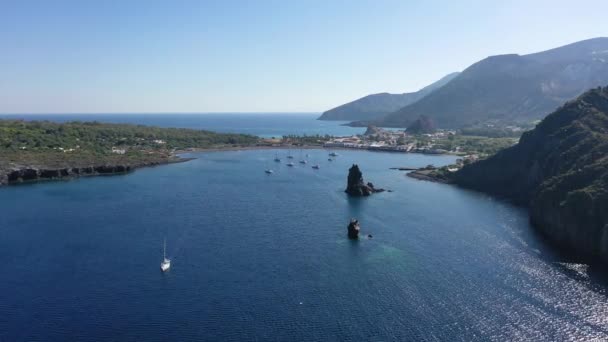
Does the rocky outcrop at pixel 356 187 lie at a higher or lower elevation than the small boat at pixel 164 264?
higher

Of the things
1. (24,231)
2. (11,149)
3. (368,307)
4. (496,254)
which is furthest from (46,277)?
(11,149)

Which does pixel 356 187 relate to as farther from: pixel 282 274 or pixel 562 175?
pixel 282 274

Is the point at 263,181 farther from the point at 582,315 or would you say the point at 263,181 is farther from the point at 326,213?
the point at 582,315

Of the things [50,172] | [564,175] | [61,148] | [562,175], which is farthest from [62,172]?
[564,175]

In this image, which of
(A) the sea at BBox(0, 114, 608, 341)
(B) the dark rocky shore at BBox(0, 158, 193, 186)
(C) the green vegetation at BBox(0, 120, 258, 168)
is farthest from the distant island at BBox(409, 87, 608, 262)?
(C) the green vegetation at BBox(0, 120, 258, 168)

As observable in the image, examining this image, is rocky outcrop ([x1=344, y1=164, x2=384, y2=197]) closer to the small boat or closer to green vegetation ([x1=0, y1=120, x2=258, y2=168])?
the small boat


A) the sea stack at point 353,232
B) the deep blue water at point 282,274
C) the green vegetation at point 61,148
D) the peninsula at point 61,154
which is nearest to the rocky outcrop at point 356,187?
the deep blue water at point 282,274

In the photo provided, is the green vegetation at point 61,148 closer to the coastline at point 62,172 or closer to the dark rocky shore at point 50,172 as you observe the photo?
the coastline at point 62,172
